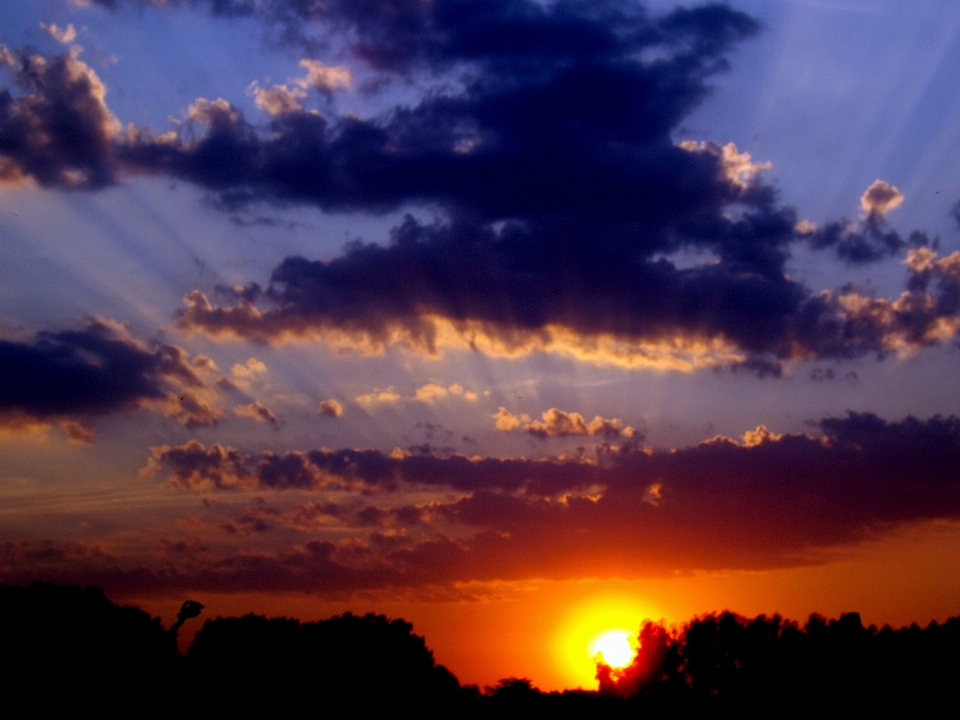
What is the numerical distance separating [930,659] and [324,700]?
160 feet

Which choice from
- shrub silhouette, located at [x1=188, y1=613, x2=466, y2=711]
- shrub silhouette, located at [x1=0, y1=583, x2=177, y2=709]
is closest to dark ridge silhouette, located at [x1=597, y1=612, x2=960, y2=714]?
shrub silhouette, located at [x1=188, y1=613, x2=466, y2=711]

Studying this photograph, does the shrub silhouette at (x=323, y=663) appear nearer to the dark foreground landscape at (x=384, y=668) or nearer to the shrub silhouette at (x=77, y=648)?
the dark foreground landscape at (x=384, y=668)

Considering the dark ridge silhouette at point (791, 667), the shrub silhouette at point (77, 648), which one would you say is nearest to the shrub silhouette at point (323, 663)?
the shrub silhouette at point (77, 648)

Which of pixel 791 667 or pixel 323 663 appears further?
pixel 323 663

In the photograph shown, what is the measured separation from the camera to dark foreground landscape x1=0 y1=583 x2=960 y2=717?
240ft

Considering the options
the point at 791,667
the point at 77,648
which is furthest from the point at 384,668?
the point at 791,667

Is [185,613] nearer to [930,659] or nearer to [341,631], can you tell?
[341,631]

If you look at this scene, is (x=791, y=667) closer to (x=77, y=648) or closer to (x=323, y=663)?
(x=323, y=663)

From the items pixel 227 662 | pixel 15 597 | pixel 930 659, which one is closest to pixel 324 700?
pixel 227 662

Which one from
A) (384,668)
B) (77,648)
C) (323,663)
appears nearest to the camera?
(77,648)

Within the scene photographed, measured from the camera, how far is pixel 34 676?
2881 inches

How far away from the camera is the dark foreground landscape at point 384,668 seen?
7319 cm

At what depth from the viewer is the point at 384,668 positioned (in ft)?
340

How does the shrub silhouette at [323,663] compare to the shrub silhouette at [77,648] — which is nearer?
the shrub silhouette at [77,648]
